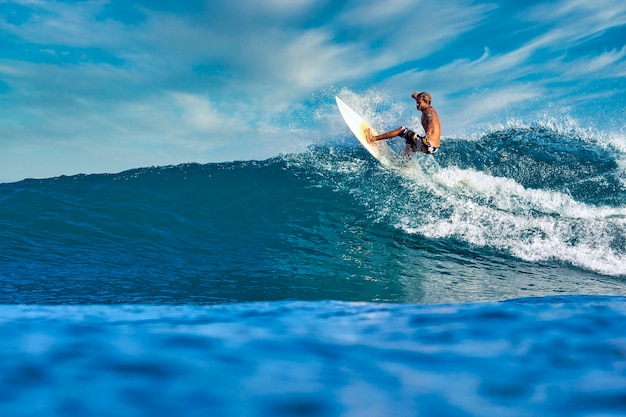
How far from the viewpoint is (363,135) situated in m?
10.5

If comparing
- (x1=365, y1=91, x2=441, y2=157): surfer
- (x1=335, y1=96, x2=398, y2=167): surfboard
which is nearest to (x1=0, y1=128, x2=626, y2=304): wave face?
(x1=335, y1=96, x2=398, y2=167): surfboard

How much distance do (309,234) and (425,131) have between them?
4043mm

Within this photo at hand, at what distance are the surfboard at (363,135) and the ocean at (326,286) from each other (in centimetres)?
34

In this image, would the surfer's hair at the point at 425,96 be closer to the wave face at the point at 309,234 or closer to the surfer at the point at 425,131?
the surfer at the point at 425,131

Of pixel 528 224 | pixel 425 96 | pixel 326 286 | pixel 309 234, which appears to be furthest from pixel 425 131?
pixel 326 286

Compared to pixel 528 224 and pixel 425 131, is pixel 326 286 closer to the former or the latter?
pixel 528 224

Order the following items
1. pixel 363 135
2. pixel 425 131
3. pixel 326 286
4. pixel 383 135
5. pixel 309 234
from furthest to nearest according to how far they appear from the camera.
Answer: pixel 363 135 < pixel 383 135 < pixel 425 131 < pixel 309 234 < pixel 326 286

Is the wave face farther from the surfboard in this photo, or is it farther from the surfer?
the surfer

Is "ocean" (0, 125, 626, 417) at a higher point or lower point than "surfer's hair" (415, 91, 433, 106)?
lower

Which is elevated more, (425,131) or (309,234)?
(425,131)

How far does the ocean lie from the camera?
0.88 m

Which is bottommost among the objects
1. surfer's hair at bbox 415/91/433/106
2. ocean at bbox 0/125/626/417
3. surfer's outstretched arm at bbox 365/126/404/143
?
ocean at bbox 0/125/626/417

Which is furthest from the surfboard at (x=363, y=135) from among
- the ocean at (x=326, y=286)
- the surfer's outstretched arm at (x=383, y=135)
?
the ocean at (x=326, y=286)

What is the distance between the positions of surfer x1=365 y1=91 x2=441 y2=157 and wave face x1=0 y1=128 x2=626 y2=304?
33.4 inches
